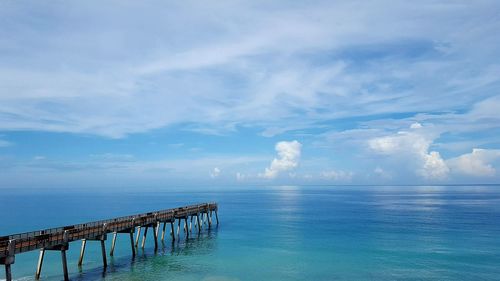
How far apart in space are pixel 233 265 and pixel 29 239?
21.4m

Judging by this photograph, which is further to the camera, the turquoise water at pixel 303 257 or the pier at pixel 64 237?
the turquoise water at pixel 303 257

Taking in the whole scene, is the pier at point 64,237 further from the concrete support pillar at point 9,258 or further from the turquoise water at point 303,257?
the turquoise water at point 303,257

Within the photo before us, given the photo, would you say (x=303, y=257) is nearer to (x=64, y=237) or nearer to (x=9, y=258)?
(x=64, y=237)

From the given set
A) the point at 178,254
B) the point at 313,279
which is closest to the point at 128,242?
the point at 178,254

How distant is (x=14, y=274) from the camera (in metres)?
39.9

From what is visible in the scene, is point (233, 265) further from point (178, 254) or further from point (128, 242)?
point (128, 242)

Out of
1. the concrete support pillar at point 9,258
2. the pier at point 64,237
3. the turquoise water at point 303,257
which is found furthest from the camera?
the turquoise water at point 303,257

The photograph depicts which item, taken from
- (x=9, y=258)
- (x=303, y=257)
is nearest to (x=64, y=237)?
(x=9, y=258)

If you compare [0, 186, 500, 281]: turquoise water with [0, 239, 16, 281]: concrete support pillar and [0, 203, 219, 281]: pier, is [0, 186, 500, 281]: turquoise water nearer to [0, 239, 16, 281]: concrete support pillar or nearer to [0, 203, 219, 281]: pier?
[0, 203, 219, 281]: pier

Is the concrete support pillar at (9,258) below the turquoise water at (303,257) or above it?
above

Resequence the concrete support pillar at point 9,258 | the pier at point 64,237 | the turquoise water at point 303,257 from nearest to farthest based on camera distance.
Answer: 1. the concrete support pillar at point 9,258
2. the pier at point 64,237
3. the turquoise water at point 303,257

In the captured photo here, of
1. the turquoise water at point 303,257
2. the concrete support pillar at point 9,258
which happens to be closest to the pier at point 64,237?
the concrete support pillar at point 9,258

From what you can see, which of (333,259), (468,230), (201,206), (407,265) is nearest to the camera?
(407,265)

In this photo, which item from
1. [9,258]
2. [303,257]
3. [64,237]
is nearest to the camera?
[9,258]
